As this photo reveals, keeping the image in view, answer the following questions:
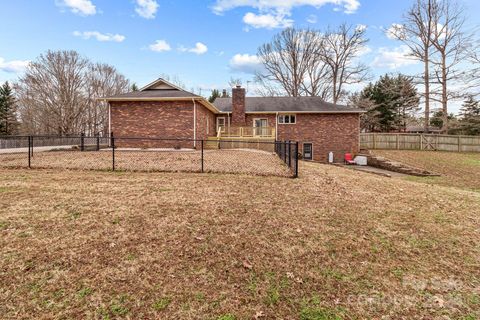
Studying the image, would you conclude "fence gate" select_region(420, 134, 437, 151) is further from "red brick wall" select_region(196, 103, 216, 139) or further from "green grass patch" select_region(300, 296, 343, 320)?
"green grass patch" select_region(300, 296, 343, 320)

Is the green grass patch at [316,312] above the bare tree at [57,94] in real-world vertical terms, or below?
below

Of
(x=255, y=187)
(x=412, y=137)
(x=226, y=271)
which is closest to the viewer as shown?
(x=226, y=271)

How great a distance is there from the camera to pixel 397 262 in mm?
3551

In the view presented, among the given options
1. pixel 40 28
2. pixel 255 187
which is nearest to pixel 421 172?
pixel 255 187

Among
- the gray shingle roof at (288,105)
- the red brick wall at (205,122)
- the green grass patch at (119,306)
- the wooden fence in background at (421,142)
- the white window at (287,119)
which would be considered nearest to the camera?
the green grass patch at (119,306)

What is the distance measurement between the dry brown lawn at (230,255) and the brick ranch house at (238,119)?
1006 cm

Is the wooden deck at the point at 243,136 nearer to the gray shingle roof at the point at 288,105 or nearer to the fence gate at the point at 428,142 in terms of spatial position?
the gray shingle roof at the point at 288,105

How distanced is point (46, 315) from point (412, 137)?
2807 cm

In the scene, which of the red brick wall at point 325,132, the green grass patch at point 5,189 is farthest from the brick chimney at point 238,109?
the green grass patch at point 5,189

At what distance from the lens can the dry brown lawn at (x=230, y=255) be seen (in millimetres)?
2627

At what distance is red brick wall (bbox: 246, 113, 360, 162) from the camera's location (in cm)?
2077

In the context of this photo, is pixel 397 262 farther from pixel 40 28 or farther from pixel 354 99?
pixel 354 99

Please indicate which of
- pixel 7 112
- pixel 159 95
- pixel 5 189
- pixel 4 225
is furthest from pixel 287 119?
pixel 7 112

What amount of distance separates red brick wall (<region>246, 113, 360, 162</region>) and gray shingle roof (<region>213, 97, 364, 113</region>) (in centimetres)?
49
